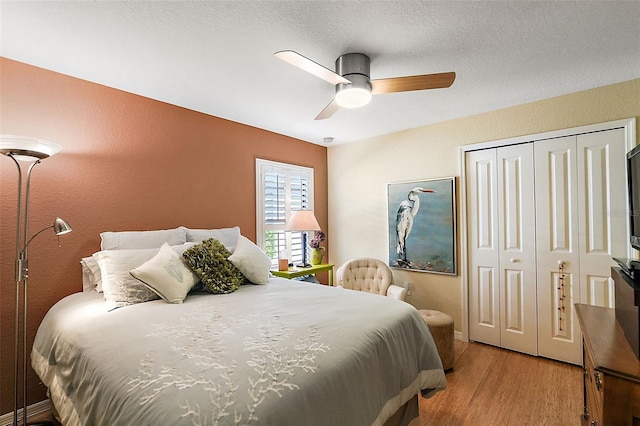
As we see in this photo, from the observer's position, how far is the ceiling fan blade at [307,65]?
155cm

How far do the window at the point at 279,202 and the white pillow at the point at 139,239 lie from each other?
1.13m

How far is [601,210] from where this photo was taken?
2.58 meters

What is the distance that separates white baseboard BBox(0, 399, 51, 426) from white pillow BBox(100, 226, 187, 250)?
3.86ft

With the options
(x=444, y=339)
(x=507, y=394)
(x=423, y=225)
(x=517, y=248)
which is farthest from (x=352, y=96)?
(x=507, y=394)

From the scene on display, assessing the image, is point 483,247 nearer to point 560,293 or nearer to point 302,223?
point 560,293

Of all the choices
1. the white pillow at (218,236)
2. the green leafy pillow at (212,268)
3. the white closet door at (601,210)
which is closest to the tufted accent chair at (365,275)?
the white pillow at (218,236)

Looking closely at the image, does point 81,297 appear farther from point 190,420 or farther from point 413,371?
point 413,371

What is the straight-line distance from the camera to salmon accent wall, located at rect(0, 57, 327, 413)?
2086mm

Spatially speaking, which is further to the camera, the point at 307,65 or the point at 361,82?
the point at 361,82

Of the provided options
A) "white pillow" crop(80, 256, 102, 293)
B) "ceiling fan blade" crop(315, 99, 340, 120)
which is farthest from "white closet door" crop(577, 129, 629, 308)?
"white pillow" crop(80, 256, 102, 293)

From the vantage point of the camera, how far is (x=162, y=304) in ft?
6.31

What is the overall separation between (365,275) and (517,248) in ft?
5.44

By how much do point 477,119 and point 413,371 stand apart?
9.07 ft

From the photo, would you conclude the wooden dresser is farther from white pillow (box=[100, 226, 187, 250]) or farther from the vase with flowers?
the vase with flowers
